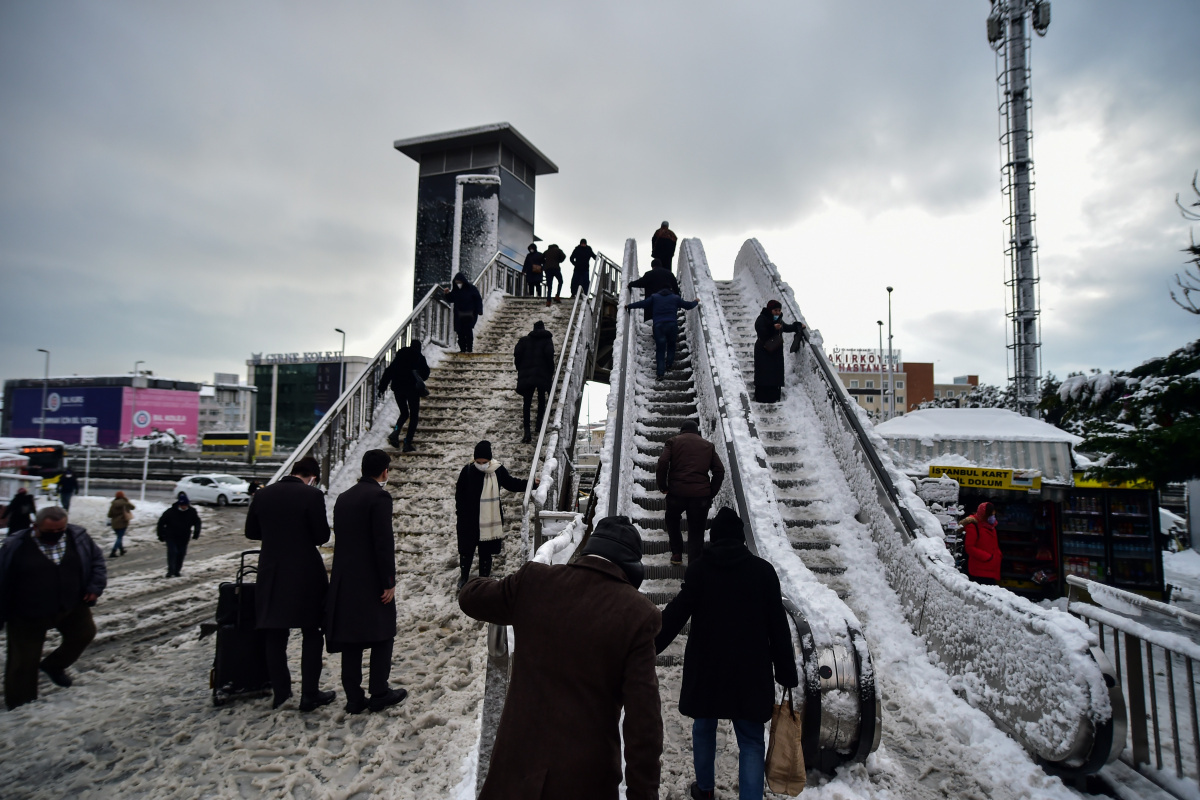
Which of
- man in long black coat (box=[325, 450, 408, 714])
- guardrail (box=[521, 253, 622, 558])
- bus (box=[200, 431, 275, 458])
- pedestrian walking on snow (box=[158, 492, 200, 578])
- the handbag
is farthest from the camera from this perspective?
bus (box=[200, 431, 275, 458])

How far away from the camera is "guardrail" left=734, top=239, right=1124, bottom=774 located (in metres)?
3.29

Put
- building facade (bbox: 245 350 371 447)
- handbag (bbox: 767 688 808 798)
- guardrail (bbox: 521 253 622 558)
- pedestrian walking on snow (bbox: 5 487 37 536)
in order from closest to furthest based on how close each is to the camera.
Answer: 1. handbag (bbox: 767 688 808 798)
2. guardrail (bbox: 521 253 622 558)
3. pedestrian walking on snow (bbox: 5 487 37 536)
4. building facade (bbox: 245 350 371 447)

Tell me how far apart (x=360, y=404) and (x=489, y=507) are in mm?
3990

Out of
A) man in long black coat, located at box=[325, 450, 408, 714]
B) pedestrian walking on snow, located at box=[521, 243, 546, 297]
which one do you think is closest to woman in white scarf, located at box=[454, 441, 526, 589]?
man in long black coat, located at box=[325, 450, 408, 714]

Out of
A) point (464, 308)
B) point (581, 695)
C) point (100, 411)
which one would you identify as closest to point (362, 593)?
point (581, 695)

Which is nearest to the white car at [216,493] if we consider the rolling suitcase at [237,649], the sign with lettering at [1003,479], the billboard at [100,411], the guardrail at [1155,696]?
the rolling suitcase at [237,649]

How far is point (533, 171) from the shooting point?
21.9 m

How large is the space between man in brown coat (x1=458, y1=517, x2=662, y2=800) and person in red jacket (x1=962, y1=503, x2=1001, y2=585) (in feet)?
18.4

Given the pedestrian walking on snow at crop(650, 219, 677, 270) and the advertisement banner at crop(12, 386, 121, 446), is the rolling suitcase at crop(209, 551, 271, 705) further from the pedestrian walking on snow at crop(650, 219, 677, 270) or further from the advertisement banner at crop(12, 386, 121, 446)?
the advertisement banner at crop(12, 386, 121, 446)

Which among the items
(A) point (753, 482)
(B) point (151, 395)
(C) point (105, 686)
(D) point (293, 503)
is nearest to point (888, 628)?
(A) point (753, 482)

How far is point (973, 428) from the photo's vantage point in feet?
39.4

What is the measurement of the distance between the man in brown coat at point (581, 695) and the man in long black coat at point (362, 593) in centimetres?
221

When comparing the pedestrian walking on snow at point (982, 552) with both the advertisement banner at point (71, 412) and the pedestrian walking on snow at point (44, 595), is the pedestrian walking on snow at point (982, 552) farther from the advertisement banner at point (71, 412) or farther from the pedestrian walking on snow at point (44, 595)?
the advertisement banner at point (71, 412)

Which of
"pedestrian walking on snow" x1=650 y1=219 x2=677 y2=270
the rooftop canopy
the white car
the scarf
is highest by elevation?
the rooftop canopy
